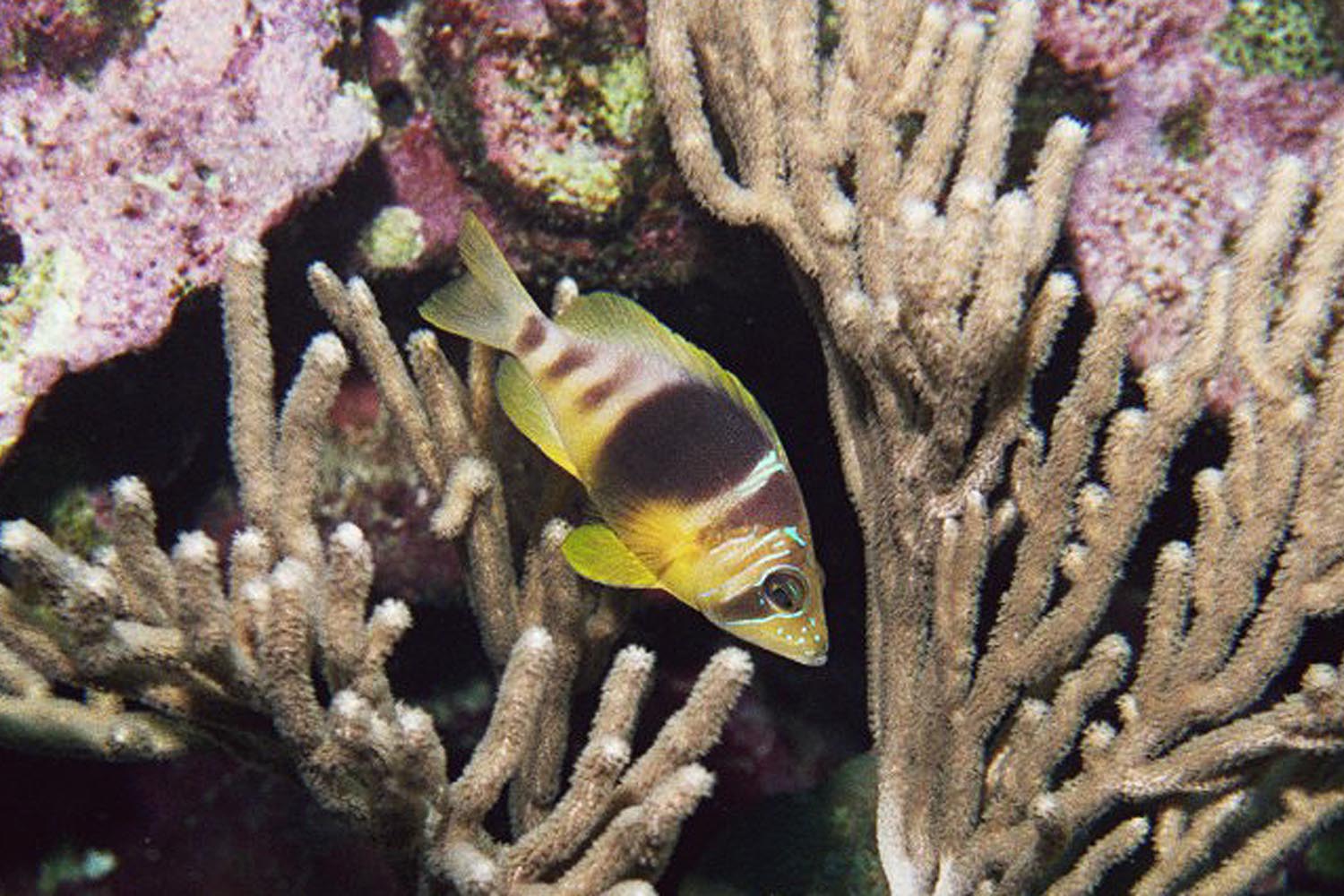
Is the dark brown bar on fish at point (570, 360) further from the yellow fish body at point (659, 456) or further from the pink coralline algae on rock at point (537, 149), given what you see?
the pink coralline algae on rock at point (537, 149)

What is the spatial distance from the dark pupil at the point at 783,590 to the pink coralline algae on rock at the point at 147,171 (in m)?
1.74

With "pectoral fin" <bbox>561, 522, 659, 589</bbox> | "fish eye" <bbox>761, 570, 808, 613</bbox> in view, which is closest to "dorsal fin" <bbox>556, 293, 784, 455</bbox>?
"fish eye" <bbox>761, 570, 808, 613</bbox>

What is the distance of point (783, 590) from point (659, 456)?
1.23 feet

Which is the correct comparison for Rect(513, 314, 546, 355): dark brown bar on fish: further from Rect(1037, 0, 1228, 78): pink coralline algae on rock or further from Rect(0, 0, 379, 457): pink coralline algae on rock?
Rect(1037, 0, 1228, 78): pink coralline algae on rock

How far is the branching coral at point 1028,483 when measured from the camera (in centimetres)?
214

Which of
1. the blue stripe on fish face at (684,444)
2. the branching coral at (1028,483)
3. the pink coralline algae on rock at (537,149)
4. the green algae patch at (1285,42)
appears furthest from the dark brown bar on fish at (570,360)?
the green algae patch at (1285,42)

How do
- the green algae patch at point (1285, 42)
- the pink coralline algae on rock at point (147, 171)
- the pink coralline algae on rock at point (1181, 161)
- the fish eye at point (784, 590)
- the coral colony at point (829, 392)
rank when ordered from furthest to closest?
the green algae patch at point (1285, 42)
the pink coralline algae on rock at point (1181, 161)
the pink coralline algae on rock at point (147, 171)
the fish eye at point (784, 590)
the coral colony at point (829, 392)

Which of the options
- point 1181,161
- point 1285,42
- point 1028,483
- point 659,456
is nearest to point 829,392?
point 1028,483

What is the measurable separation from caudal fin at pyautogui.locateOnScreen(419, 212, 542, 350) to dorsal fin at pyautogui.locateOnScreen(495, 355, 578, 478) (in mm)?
100

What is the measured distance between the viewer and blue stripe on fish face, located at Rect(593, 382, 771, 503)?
206 cm

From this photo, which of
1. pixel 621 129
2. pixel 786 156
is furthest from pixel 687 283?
pixel 786 156

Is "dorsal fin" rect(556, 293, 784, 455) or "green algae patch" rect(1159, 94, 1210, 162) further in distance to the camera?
"green algae patch" rect(1159, 94, 1210, 162)

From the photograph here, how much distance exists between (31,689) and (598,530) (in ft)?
4.02

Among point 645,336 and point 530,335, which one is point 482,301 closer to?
point 530,335
